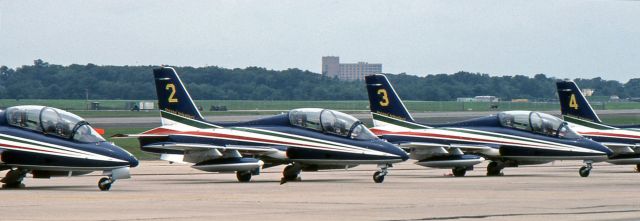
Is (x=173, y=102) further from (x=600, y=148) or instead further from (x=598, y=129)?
(x=598, y=129)

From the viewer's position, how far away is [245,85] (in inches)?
5832

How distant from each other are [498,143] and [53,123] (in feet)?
50.2

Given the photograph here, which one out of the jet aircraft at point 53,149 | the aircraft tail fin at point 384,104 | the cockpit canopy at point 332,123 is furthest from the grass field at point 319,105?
the jet aircraft at point 53,149

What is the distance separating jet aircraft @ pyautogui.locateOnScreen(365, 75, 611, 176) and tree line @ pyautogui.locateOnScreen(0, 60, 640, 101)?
86.8m

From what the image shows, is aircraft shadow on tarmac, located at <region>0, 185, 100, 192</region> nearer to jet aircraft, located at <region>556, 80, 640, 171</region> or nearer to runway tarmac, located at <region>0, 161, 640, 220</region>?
runway tarmac, located at <region>0, 161, 640, 220</region>

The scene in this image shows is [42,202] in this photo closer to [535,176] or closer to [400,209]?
[400,209]

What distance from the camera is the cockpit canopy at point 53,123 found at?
1332 inches

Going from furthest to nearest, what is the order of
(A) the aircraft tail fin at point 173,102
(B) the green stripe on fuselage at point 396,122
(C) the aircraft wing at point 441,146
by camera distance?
1. (B) the green stripe on fuselage at point 396,122
2. (C) the aircraft wing at point 441,146
3. (A) the aircraft tail fin at point 173,102

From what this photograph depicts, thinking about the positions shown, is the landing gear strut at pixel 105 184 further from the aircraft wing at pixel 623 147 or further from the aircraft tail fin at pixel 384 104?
the aircraft wing at pixel 623 147

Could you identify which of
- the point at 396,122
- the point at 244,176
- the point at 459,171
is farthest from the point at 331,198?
the point at 396,122

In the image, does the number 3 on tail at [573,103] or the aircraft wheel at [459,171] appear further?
the number 3 on tail at [573,103]

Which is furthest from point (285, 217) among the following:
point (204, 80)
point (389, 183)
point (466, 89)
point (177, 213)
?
point (466, 89)

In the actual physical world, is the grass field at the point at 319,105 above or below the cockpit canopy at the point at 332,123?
below

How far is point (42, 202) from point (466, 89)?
127m
